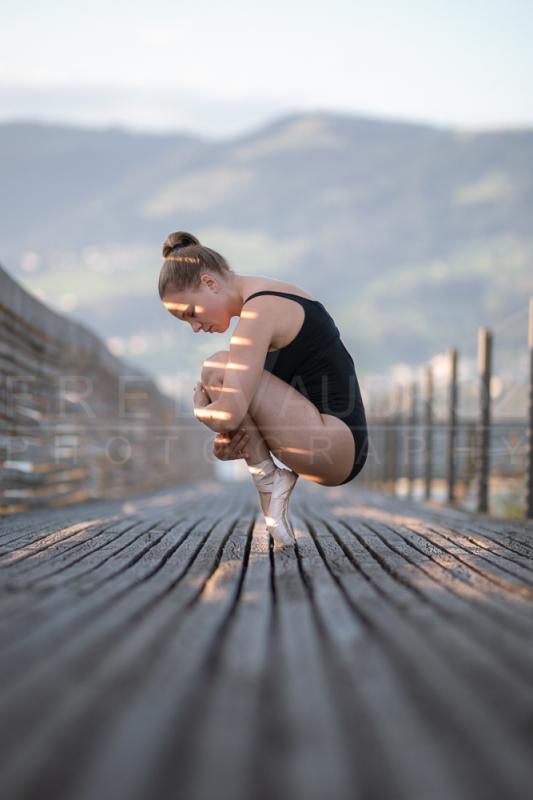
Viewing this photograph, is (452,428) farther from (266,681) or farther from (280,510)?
(266,681)

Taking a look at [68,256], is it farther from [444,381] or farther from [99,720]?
[99,720]

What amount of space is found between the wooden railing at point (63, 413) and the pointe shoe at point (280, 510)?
2.01 m

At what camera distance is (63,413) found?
238 inches

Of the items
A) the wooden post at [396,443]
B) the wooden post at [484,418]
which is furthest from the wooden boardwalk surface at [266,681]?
the wooden post at [396,443]

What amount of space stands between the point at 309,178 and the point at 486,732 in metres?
101

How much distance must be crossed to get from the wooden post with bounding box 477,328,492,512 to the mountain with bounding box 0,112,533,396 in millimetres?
59295

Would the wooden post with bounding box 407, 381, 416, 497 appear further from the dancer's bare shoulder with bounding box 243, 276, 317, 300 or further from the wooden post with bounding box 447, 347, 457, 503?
the dancer's bare shoulder with bounding box 243, 276, 317, 300

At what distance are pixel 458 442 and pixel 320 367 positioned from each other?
5267mm

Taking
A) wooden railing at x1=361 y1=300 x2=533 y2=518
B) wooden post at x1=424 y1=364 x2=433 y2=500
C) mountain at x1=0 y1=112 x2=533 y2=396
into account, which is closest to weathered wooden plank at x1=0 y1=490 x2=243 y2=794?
wooden railing at x1=361 y1=300 x2=533 y2=518

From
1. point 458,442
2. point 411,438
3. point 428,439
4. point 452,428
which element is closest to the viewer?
point 452,428

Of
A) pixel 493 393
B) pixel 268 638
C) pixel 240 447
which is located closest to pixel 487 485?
pixel 493 393

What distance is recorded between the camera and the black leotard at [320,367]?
2.55 m

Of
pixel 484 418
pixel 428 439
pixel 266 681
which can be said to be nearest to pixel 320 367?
pixel 266 681

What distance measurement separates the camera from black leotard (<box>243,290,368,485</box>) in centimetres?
255
